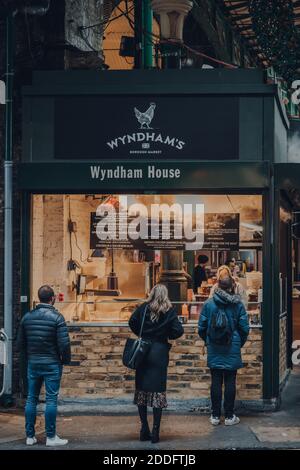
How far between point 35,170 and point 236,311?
3.23 meters

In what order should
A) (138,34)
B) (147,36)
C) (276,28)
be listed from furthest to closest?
(138,34) → (147,36) → (276,28)

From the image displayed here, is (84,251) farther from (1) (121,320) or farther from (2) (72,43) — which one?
(2) (72,43)

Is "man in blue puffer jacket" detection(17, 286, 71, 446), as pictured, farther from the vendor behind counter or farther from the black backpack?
the vendor behind counter

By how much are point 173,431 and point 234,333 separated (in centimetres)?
135

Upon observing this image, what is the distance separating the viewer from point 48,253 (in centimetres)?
1214

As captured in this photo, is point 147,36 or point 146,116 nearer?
point 146,116

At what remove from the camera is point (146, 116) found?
11844 millimetres

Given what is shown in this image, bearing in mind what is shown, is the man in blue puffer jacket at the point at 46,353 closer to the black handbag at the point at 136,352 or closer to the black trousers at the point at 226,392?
the black handbag at the point at 136,352

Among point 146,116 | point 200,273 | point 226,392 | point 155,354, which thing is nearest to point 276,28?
point 146,116

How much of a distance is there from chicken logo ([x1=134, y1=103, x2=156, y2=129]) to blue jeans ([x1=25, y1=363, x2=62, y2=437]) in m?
3.63

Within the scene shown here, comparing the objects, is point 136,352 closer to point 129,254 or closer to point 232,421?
point 232,421

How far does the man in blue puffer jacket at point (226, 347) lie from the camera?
35.2 feet
